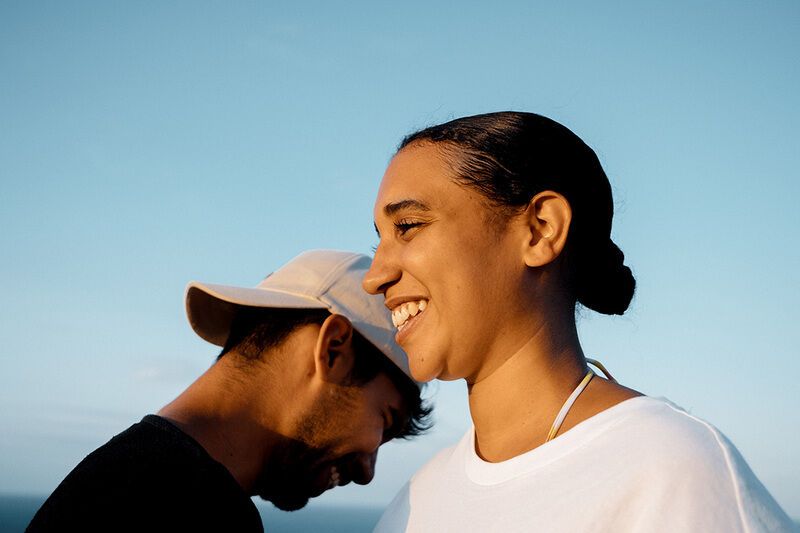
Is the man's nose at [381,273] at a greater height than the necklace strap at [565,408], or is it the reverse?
the man's nose at [381,273]

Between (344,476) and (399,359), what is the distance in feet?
2.25

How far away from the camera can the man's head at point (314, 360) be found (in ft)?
12.2

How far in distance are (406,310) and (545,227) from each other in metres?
0.53

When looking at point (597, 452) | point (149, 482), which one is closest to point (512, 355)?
point (597, 452)

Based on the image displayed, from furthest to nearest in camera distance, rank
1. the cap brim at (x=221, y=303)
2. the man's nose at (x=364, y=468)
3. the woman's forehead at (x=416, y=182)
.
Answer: the man's nose at (x=364, y=468)
the cap brim at (x=221, y=303)
the woman's forehead at (x=416, y=182)

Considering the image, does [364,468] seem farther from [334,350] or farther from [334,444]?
[334,350]

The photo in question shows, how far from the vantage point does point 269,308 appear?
3.86 meters

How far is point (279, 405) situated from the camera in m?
3.68

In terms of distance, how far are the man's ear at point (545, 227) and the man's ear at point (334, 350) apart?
56.6 inches

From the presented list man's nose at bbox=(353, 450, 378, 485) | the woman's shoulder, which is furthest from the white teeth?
man's nose at bbox=(353, 450, 378, 485)

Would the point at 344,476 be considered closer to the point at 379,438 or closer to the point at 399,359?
the point at 379,438

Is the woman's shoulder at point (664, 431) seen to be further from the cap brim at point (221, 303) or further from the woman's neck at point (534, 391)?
the cap brim at point (221, 303)

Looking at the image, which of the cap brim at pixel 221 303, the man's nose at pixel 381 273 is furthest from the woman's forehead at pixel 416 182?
the cap brim at pixel 221 303

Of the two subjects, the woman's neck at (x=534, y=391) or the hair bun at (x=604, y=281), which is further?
the hair bun at (x=604, y=281)
